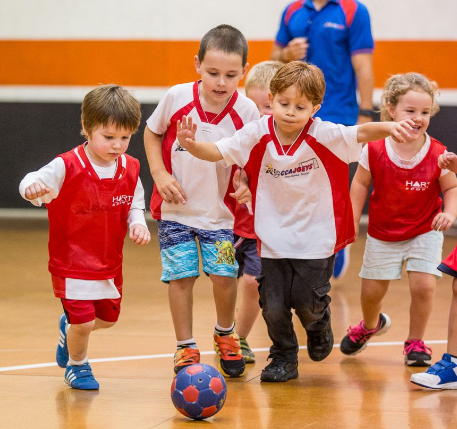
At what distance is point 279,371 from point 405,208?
1.04 meters

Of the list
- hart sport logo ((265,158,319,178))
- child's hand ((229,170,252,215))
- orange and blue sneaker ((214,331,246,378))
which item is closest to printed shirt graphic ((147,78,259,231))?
child's hand ((229,170,252,215))

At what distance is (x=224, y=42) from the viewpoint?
4.10 meters

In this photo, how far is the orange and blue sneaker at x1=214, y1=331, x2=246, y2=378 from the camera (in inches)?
161

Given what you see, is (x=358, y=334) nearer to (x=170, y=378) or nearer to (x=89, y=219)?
(x=170, y=378)

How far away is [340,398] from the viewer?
370 centimetres

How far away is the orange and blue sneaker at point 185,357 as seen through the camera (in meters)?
4.02

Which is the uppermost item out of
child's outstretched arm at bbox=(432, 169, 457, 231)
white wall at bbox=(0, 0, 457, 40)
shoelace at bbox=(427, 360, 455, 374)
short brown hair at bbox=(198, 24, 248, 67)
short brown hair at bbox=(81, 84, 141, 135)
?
white wall at bbox=(0, 0, 457, 40)

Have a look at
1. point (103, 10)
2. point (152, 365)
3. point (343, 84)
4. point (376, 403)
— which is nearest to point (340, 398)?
point (376, 403)

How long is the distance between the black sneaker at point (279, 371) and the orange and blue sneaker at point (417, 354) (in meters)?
0.57

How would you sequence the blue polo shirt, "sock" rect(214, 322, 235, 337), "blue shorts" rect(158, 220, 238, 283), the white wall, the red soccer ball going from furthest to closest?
the white wall < the blue polo shirt < "sock" rect(214, 322, 235, 337) < "blue shorts" rect(158, 220, 238, 283) < the red soccer ball

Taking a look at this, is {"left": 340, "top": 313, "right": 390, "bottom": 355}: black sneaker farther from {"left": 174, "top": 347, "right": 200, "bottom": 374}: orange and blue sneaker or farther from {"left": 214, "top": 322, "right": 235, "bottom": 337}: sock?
{"left": 174, "top": 347, "right": 200, "bottom": 374}: orange and blue sneaker

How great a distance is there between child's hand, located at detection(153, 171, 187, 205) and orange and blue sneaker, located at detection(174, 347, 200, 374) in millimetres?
651

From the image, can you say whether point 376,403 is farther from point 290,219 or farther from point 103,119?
point 103,119

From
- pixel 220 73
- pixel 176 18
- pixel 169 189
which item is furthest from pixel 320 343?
pixel 176 18
